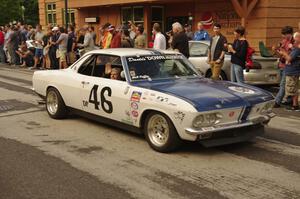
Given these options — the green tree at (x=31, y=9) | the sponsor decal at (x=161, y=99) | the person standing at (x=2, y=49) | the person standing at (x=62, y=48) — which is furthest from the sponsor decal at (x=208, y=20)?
the green tree at (x=31, y=9)

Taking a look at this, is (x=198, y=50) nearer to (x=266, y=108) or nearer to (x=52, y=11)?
(x=266, y=108)

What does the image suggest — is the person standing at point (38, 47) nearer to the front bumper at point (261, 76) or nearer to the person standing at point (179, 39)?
the person standing at point (179, 39)

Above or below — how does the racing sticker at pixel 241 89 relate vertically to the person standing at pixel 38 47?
below

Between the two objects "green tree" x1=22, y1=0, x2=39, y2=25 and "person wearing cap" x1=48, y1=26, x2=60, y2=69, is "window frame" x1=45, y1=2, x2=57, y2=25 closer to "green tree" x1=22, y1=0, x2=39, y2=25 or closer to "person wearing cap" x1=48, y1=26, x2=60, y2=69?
"person wearing cap" x1=48, y1=26, x2=60, y2=69

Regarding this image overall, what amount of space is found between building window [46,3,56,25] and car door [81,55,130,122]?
25.5 meters

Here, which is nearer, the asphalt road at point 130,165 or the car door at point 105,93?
the asphalt road at point 130,165

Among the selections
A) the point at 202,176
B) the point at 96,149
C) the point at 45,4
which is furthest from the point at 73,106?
the point at 45,4

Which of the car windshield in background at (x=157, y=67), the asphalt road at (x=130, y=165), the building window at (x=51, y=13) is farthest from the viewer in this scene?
the building window at (x=51, y=13)

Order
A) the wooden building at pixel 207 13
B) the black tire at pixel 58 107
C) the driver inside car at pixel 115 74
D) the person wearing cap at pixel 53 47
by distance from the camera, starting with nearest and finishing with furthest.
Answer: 1. the driver inside car at pixel 115 74
2. the black tire at pixel 58 107
3. the wooden building at pixel 207 13
4. the person wearing cap at pixel 53 47

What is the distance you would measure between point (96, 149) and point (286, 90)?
4.86m

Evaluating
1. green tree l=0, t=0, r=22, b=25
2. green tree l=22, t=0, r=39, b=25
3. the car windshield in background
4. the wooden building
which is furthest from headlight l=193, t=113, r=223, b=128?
green tree l=22, t=0, r=39, b=25

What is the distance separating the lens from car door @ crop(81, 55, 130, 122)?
6688mm

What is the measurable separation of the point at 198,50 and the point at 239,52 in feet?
10.4

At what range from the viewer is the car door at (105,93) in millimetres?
6688
